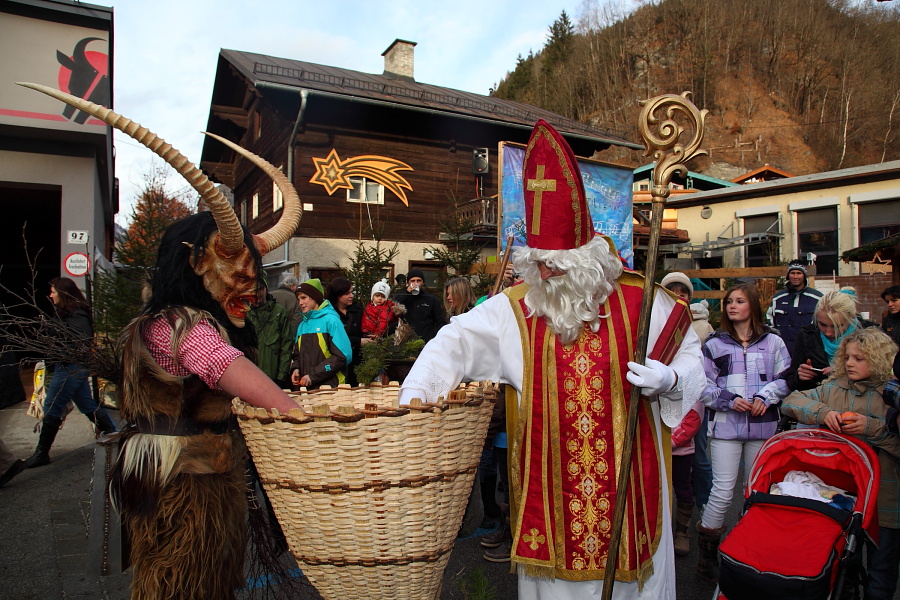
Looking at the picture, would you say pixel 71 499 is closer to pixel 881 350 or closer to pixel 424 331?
pixel 424 331

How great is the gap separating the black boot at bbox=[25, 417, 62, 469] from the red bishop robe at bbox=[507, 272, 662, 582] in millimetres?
5770

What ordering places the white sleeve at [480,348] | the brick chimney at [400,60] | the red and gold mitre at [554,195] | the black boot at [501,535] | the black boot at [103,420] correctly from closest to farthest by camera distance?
the white sleeve at [480,348] < the red and gold mitre at [554,195] < the black boot at [501,535] < the black boot at [103,420] < the brick chimney at [400,60]

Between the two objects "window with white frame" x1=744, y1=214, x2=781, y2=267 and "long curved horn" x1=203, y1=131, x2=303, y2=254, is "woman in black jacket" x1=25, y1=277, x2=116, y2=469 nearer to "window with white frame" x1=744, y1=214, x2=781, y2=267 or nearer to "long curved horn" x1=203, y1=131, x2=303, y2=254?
"long curved horn" x1=203, y1=131, x2=303, y2=254

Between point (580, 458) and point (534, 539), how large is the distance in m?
0.34

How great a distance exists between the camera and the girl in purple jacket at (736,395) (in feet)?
12.7

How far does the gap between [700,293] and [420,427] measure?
1782cm

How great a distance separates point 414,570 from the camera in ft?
5.60

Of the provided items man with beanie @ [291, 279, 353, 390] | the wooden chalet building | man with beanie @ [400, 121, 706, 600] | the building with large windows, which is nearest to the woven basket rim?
man with beanie @ [400, 121, 706, 600]

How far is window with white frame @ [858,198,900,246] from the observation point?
19453mm

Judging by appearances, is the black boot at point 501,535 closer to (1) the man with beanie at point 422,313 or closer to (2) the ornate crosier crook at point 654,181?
(2) the ornate crosier crook at point 654,181

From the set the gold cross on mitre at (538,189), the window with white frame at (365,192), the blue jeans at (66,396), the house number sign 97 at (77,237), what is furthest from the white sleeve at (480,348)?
the window with white frame at (365,192)

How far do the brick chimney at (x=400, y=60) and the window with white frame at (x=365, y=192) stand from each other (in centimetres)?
592

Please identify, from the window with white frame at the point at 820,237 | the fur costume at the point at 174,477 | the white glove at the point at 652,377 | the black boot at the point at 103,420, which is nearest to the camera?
the fur costume at the point at 174,477

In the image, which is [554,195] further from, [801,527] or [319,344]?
[319,344]
